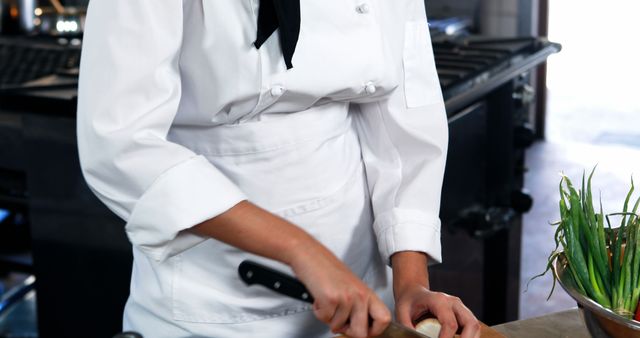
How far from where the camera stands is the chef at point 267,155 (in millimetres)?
1258

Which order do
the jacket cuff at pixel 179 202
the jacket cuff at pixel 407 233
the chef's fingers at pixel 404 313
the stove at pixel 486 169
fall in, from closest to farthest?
the jacket cuff at pixel 179 202
the chef's fingers at pixel 404 313
the jacket cuff at pixel 407 233
the stove at pixel 486 169

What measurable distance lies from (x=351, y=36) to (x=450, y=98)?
33.2 inches

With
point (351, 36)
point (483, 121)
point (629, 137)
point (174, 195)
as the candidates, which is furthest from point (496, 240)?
point (629, 137)

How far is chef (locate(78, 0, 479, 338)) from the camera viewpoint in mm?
1258

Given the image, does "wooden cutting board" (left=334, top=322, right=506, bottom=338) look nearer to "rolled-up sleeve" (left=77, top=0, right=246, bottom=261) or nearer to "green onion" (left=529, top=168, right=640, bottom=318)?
"green onion" (left=529, top=168, right=640, bottom=318)

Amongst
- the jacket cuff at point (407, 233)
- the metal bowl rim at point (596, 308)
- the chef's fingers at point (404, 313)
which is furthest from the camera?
the jacket cuff at point (407, 233)

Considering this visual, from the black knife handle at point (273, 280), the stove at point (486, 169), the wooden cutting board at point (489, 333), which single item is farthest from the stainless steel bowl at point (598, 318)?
the stove at point (486, 169)

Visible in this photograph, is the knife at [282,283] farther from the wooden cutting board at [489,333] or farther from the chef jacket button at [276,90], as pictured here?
the chef jacket button at [276,90]

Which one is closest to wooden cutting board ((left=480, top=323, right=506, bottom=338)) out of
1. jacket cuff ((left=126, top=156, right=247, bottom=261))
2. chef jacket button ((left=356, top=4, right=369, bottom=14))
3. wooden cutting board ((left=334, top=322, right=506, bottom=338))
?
wooden cutting board ((left=334, top=322, right=506, bottom=338))

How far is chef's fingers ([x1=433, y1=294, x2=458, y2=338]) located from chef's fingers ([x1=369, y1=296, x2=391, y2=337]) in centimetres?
11

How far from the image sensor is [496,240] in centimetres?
278

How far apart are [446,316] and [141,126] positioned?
0.49 metres

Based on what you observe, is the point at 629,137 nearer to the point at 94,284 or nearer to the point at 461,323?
the point at 94,284

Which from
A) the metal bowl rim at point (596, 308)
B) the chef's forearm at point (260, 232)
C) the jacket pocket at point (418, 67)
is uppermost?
the jacket pocket at point (418, 67)
